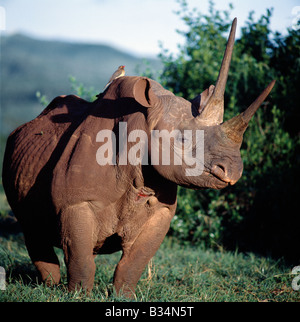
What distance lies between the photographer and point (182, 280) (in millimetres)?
5016

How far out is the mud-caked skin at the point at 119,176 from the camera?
352cm

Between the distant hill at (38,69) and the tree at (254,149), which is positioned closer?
the tree at (254,149)

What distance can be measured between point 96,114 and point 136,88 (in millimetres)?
577

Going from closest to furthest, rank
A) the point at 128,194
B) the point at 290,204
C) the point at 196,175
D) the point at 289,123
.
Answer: the point at 196,175 → the point at 128,194 → the point at 290,204 → the point at 289,123

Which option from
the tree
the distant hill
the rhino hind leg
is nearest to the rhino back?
the rhino hind leg

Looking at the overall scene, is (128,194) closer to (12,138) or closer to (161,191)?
(161,191)

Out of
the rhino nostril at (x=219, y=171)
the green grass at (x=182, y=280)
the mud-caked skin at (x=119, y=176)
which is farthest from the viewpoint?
the green grass at (x=182, y=280)

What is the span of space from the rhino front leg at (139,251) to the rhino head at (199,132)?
66 cm

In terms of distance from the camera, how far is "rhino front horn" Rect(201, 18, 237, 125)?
3.55 m

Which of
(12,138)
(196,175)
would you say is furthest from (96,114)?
(12,138)

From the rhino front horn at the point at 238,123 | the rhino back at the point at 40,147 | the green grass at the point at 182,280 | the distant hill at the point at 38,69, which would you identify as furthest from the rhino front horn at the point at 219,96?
the distant hill at the point at 38,69

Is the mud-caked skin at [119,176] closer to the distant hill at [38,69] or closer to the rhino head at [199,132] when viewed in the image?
the rhino head at [199,132]

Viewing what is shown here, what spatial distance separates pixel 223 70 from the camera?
3.55 meters

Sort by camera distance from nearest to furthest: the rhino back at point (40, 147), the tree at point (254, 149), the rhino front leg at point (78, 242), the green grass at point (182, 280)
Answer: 1. the rhino front leg at point (78, 242)
2. the green grass at point (182, 280)
3. the rhino back at point (40, 147)
4. the tree at point (254, 149)
